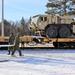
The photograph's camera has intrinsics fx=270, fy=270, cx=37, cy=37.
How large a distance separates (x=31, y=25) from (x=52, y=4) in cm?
2540

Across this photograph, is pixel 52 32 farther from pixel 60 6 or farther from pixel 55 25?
pixel 60 6

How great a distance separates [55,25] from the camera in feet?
84.3

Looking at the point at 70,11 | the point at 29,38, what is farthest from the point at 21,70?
the point at 70,11

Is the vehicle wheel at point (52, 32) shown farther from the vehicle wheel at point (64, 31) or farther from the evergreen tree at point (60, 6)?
the evergreen tree at point (60, 6)

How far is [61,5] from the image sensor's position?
1982 inches

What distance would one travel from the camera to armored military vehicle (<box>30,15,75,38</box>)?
25.4 meters

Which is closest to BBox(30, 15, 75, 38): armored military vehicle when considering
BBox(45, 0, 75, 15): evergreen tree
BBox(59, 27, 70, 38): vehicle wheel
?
BBox(59, 27, 70, 38): vehicle wheel

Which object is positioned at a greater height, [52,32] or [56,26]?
[56,26]

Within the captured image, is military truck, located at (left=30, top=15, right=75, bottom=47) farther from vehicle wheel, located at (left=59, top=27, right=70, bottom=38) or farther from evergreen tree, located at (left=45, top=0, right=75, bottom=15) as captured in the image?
evergreen tree, located at (left=45, top=0, right=75, bottom=15)

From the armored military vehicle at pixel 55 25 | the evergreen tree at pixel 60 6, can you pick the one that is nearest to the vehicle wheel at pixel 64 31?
the armored military vehicle at pixel 55 25

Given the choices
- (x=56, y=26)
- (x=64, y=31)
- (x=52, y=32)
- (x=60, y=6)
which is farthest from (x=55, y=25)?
(x=60, y=6)

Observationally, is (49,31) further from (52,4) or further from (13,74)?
(52,4)

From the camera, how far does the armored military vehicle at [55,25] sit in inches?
1001

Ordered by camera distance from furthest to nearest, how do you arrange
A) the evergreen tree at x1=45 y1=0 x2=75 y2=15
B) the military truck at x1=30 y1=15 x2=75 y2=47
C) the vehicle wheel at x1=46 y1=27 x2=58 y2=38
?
the evergreen tree at x1=45 y1=0 x2=75 y2=15 < the military truck at x1=30 y1=15 x2=75 y2=47 < the vehicle wheel at x1=46 y1=27 x2=58 y2=38
